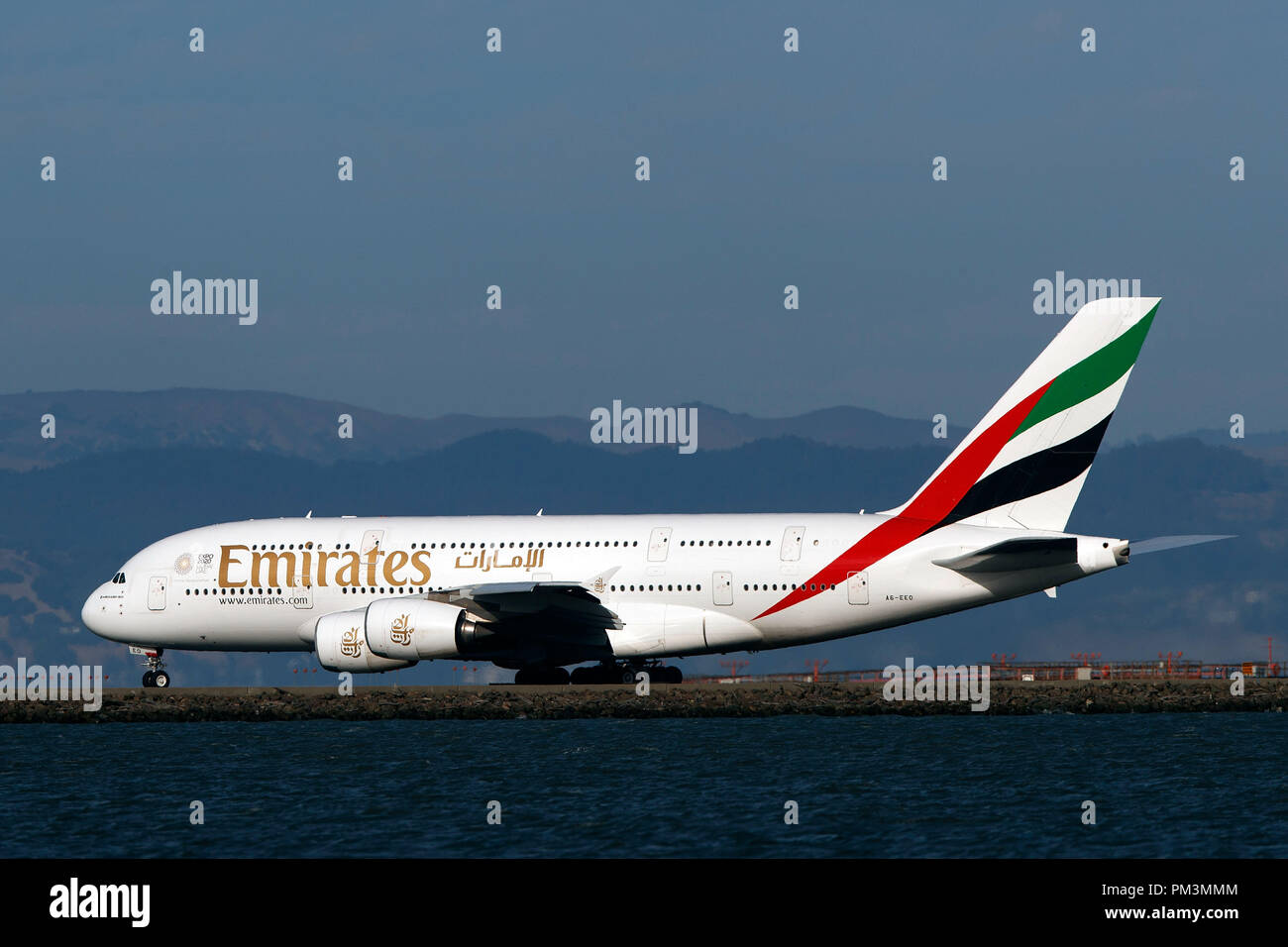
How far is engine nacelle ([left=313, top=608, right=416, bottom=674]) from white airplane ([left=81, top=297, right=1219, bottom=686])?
0.04 m

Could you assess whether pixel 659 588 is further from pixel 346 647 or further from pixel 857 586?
pixel 346 647

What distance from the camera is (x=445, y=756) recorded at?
3938 centimetres

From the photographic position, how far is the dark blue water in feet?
89.8

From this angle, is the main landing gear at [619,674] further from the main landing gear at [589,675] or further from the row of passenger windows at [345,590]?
the row of passenger windows at [345,590]

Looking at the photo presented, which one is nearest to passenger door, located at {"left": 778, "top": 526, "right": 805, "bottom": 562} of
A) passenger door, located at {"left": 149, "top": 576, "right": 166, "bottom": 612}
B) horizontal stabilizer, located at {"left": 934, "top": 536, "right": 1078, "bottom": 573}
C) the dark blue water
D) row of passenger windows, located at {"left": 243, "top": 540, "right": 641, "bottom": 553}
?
row of passenger windows, located at {"left": 243, "top": 540, "right": 641, "bottom": 553}

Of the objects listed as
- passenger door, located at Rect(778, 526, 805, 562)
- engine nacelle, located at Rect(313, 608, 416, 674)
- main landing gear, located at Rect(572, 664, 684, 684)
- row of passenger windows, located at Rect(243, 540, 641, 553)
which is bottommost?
main landing gear, located at Rect(572, 664, 684, 684)

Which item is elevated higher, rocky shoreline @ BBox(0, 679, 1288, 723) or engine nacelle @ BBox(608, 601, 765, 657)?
engine nacelle @ BBox(608, 601, 765, 657)

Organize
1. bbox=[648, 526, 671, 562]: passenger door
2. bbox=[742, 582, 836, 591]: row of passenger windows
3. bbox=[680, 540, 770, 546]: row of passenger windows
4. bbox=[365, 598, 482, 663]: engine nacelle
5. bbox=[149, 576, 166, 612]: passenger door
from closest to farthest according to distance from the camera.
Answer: bbox=[742, 582, 836, 591]: row of passenger windows, bbox=[680, 540, 770, 546]: row of passenger windows, bbox=[365, 598, 482, 663]: engine nacelle, bbox=[648, 526, 671, 562]: passenger door, bbox=[149, 576, 166, 612]: passenger door

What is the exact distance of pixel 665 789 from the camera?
1300 inches

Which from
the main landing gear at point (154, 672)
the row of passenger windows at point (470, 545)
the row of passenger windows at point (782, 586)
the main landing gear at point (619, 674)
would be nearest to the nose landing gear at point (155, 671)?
the main landing gear at point (154, 672)

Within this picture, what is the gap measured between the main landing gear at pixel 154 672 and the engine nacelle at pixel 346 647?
9.12 meters

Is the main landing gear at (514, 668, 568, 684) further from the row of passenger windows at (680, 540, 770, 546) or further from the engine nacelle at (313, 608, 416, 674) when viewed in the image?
the row of passenger windows at (680, 540, 770, 546)

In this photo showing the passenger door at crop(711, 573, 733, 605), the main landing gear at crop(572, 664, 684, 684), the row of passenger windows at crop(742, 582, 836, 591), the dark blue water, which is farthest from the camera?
the main landing gear at crop(572, 664, 684, 684)

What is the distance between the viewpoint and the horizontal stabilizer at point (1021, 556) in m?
43.8
